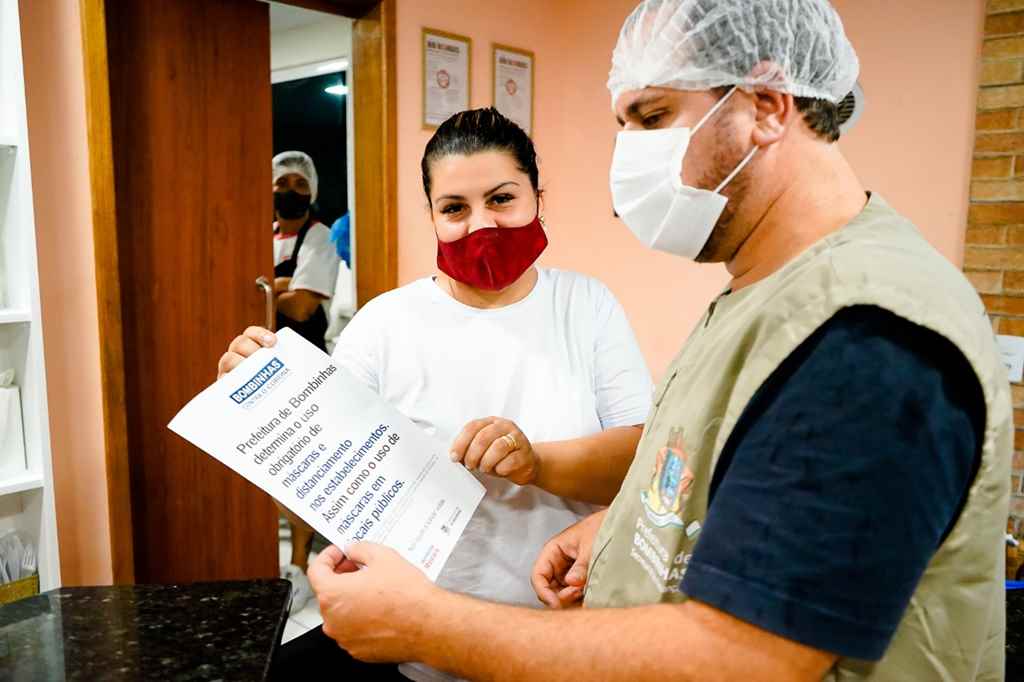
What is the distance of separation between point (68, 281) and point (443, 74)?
159 centimetres

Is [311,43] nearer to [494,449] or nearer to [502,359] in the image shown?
[502,359]

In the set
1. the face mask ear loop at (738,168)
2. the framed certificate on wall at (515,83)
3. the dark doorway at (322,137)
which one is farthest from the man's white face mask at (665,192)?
the dark doorway at (322,137)

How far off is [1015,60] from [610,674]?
2.43 metres

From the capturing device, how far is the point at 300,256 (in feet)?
11.4

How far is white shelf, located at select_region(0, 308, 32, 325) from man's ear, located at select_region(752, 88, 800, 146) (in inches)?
73.1

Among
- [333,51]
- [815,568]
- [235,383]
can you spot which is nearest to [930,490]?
[815,568]

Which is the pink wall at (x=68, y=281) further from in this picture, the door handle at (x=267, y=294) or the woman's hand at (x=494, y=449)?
the woman's hand at (x=494, y=449)

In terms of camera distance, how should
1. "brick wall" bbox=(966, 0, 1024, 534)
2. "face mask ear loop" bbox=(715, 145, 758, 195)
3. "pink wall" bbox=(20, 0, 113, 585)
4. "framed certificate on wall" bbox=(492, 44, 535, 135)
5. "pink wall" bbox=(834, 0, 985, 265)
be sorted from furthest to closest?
1. "framed certificate on wall" bbox=(492, 44, 535, 135)
2. "pink wall" bbox=(834, 0, 985, 265)
3. "brick wall" bbox=(966, 0, 1024, 534)
4. "pink wall" bbox=(20, 0, 113, 585)
5. "face mask ear loop" bbox=(715, 145, 758, 195)

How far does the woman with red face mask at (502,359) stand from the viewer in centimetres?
123

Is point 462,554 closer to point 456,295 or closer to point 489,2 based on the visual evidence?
point 456,295

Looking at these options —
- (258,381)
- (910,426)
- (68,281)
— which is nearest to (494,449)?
(258,381)

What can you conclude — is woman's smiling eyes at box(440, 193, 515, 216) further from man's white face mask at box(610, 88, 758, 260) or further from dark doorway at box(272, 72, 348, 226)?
dark doorway at box(272, 72, 348, 226)

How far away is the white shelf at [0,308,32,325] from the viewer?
5.82ft

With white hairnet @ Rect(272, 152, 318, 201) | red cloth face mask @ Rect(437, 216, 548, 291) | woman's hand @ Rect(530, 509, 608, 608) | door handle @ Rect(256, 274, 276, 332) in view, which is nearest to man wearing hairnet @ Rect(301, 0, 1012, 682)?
woman's hand @ Rect(530, 509, 608, 608)
